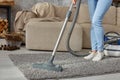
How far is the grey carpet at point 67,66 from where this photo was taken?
2.80 m

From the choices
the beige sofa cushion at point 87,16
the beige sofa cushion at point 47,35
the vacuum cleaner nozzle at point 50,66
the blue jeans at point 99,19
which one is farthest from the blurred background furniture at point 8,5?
the vacuum cleaner nozzle at point 50,66

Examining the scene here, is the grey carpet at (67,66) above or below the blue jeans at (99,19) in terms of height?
below

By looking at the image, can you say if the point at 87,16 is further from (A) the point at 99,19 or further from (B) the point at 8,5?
(A) the point at 99,19

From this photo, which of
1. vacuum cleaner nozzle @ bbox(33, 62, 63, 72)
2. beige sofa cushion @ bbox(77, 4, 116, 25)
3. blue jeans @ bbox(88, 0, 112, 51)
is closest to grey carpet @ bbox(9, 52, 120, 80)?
vacuum cleaner nozzle @ bbox(33, 62, 63, 72)

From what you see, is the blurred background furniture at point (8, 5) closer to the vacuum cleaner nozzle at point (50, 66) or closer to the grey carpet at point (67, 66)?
the grey carpet at point (67, 66)

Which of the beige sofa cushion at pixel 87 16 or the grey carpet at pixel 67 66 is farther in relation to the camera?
the beige sofa cushion at pixel 87 16

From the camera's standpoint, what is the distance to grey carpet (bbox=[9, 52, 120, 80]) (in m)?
2.80

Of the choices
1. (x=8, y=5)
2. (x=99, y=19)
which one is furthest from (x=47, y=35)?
(x=8, y=5)

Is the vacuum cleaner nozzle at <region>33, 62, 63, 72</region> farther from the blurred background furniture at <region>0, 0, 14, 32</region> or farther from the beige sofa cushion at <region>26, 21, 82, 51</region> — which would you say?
the blurred background furniture at <region>0, 0, 14, 32</region>

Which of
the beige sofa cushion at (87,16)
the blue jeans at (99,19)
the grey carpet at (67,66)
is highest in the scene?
the blue jeans at (99,19)

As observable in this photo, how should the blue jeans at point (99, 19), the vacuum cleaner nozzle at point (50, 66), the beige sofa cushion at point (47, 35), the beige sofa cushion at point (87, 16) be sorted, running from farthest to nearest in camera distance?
the beige sofa cushion at point (87, 16), the beige sofa cushion at point (47, 35), the blue jeans at point (99, 19), the vacuum cleaner nozzle at point (50, 66)

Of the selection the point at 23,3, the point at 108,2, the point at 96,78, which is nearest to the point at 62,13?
the point at 23,3

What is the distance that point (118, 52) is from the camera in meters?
3.99

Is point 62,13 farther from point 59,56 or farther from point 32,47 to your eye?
point 59,56
